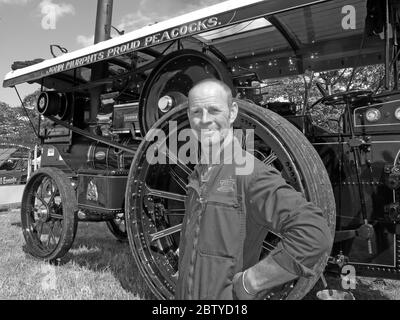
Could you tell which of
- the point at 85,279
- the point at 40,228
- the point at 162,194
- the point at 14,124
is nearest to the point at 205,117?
the point at 162,194

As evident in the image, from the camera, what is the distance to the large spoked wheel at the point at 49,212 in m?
3.96

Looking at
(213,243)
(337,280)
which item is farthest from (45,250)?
(213,243)

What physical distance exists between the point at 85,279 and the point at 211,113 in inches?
111

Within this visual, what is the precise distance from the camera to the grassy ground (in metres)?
3.42

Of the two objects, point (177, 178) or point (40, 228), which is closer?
point (177, 178)

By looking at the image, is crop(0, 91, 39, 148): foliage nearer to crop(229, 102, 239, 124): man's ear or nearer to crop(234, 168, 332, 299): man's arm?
crop(229, 102, 239, 124): man's ear

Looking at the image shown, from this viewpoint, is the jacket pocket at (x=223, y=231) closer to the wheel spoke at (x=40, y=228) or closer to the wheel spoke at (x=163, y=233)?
the wheel spoke at (x=163, y=233)

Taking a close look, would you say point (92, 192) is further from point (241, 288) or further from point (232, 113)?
point (241, 288)

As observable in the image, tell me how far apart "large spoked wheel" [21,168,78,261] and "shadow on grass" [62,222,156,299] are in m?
0.32

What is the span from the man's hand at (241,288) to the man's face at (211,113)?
49 centimetres

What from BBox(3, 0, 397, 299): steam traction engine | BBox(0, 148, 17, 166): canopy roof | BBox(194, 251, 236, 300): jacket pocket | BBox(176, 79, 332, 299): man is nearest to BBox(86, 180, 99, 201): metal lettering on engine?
BBox(3, 0, 397, 299): steam traction engine

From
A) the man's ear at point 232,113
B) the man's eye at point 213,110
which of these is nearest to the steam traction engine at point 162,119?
the man's ear at point 232,113

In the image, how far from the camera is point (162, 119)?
115 inches
